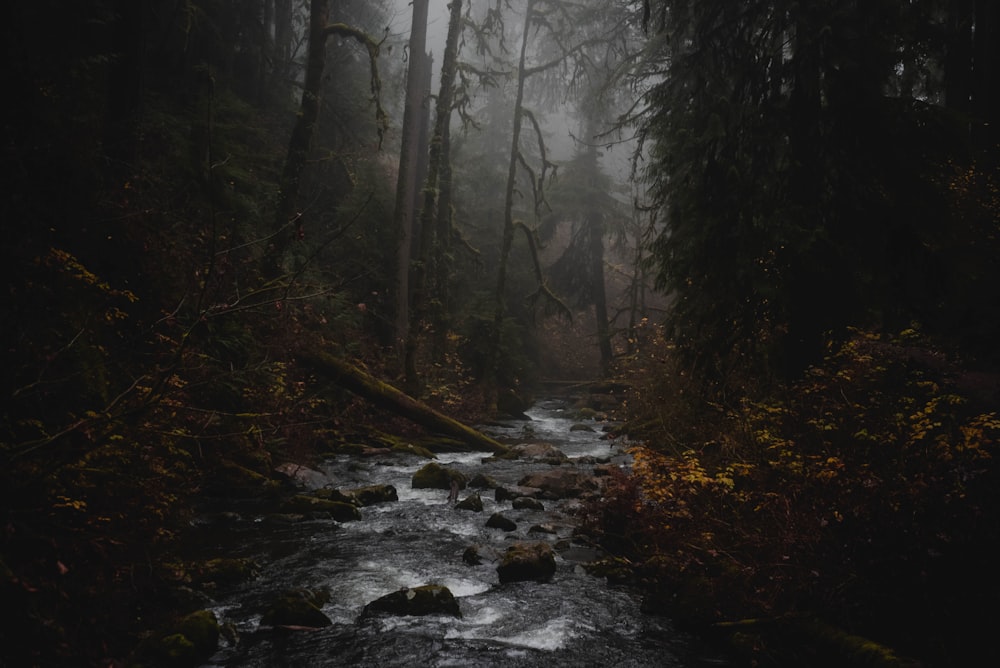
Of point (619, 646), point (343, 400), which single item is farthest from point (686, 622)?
point (343, 400)

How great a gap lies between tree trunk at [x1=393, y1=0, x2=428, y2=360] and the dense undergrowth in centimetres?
961

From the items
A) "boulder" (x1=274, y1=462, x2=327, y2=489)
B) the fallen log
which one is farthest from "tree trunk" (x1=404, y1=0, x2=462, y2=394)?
"boulder" (x1=274, y1=462, x2=327, y2=489)

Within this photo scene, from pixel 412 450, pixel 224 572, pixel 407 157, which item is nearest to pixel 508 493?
pixel 412 450

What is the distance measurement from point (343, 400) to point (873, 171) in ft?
33.7

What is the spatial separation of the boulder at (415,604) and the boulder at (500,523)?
2393 mm

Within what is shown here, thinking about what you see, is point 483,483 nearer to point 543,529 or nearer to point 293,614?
point 543,529

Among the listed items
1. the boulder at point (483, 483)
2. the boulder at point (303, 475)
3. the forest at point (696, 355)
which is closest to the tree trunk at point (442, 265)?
the forest at point (696, 355)

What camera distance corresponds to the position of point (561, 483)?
1006 centimetres

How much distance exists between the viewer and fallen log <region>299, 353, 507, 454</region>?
1134 cm

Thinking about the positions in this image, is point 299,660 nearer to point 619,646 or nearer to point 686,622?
point 619,646

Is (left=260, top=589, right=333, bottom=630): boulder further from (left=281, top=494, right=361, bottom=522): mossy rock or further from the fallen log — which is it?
the fallen log

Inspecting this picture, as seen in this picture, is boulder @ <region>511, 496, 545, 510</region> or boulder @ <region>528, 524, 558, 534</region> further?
boulder @ <region>511, 496, 545, 510</region>

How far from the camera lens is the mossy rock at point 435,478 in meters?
9.63

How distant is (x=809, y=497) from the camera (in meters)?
4.78
